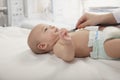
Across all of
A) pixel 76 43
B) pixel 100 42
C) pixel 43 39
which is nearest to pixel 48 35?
pixel 43 39

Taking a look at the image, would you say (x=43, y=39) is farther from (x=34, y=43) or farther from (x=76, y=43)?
(x=76, y=43)

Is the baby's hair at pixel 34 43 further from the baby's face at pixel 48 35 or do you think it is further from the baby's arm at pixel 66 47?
the baby's arm at pixel 66 47

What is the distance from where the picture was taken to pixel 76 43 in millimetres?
937

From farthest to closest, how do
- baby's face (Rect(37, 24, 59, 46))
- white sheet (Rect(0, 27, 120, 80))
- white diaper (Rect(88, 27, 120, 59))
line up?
baby's face (Rect(37, 24, 59, 46)) → white diaper (Rect(88, 27, 120, 59)) → white sheet (Rect(0, 27, 120, 80))

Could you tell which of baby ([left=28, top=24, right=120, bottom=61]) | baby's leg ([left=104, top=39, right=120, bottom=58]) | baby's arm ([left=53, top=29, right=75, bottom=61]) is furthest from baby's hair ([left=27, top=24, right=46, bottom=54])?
baby's leg ([left=104, top=39, right=120, bottom=58])

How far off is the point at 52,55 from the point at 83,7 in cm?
199

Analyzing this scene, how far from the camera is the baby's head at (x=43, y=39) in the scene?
3.17 feet

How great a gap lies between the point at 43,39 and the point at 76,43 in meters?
0.16

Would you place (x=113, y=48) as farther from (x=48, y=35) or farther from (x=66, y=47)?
(x=48, y=35)

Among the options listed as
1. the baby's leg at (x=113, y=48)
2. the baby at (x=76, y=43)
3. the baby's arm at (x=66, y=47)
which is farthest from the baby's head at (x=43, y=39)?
the baby's leg at (x=113, y=48)

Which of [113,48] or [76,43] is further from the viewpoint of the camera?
[76,43]

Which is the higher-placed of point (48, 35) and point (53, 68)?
point (48, 35)

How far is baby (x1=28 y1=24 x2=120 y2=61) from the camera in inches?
32.3

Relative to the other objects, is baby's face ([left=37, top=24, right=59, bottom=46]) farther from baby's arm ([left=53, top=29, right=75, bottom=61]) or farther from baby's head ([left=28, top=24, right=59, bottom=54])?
baby's arm ([left=53, top=29, right=75, bottom=61])
